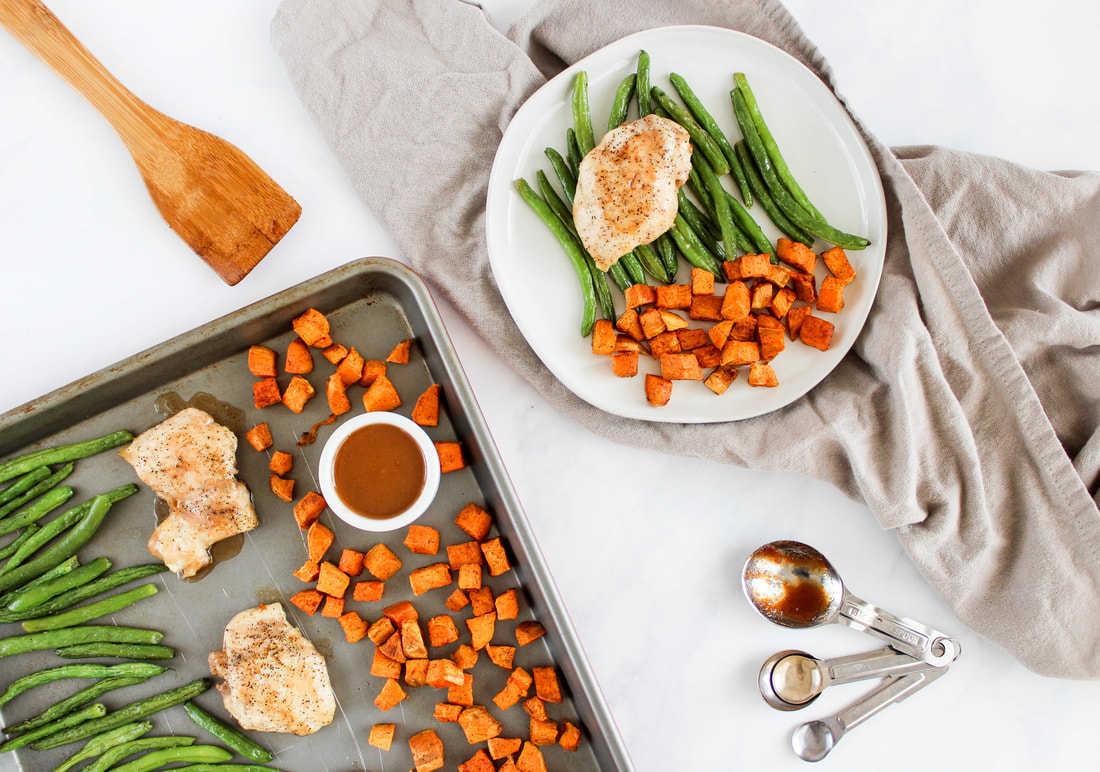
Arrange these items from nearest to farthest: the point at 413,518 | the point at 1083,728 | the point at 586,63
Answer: the point at 413,518, the point at 586,63, the point at 1083,728

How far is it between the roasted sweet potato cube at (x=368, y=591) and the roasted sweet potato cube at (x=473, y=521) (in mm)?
396

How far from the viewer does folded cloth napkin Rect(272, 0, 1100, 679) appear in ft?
9.21

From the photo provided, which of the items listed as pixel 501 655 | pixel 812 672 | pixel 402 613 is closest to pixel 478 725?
pixel 501 655

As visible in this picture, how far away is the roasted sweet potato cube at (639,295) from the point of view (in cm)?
279

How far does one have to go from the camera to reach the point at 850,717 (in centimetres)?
291

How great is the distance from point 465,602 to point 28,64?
2884mm

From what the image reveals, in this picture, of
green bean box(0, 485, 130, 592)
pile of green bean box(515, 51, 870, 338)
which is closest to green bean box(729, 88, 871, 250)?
pile of green bean box(515, 51, 870, 338)

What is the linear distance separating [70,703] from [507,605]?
1.70 meters

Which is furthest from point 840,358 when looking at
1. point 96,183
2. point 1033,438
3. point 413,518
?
point 96,183

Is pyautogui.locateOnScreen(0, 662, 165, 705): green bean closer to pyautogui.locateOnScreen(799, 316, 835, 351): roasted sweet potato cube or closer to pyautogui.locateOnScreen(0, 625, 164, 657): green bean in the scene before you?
pyautogui.locateOnScreen(0, 625, 164, 657): green bean

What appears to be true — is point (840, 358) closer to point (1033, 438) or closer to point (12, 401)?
point (1033, 438)

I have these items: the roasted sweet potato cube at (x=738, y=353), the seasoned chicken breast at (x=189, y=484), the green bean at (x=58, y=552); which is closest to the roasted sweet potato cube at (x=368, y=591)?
the seasoned chicken breast at (x=189, y=484)

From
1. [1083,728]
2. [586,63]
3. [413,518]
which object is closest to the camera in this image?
[413,518]

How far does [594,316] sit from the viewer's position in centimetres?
285
